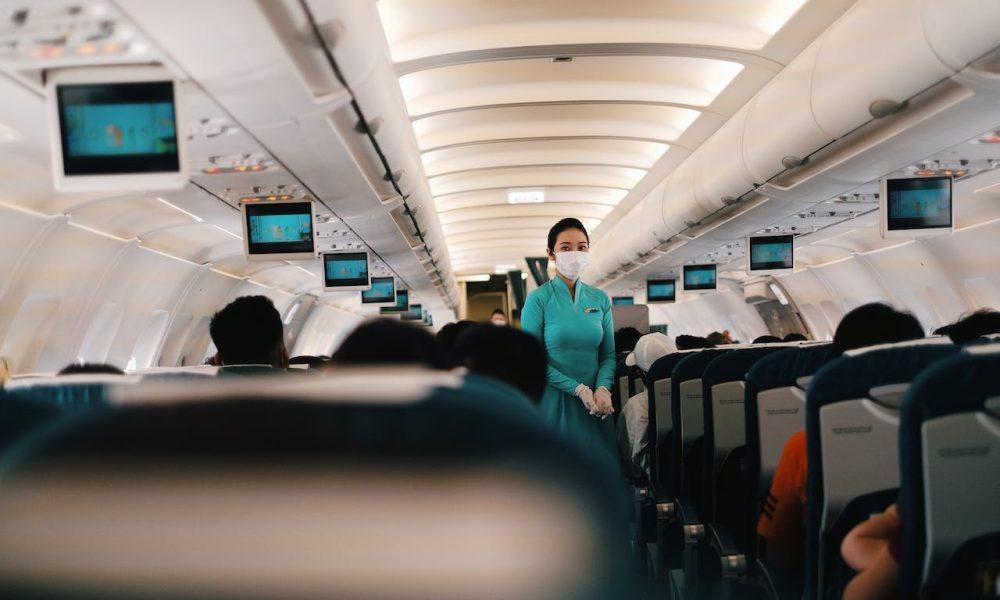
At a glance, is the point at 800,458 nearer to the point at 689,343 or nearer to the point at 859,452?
the point at 859,452

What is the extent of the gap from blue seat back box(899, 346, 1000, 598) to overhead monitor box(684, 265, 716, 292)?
56.5 feet

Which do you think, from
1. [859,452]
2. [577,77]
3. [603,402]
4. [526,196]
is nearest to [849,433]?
[859,452]

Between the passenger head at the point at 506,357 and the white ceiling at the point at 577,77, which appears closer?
the passenger head at the point at 506,357

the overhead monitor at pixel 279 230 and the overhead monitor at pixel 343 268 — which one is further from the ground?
the overhead monitor at pixel 279 230

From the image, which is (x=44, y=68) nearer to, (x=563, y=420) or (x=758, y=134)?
(x=563, y=420)

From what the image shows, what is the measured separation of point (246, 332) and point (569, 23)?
4746 millimetres

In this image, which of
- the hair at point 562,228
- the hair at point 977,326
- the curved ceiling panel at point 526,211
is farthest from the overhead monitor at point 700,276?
the hair at point 562,228

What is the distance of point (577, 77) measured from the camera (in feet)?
29.9

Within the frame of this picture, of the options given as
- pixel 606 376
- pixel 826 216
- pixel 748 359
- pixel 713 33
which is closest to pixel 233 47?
pixel 606 376

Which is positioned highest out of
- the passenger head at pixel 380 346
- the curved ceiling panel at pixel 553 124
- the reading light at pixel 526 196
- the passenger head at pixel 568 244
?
the curved ceiling panel at pixel 553 124

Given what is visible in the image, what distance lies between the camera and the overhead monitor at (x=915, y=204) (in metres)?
9.14

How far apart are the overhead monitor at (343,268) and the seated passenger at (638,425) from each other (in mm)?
8815

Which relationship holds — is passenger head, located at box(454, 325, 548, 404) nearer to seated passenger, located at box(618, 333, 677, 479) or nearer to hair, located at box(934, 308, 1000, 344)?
seated passenger, located at box(618, 333, 677, 479)

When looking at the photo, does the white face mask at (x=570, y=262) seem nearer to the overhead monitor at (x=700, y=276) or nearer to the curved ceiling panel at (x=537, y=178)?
the curved ceiling panel at (x=537, y=178)
